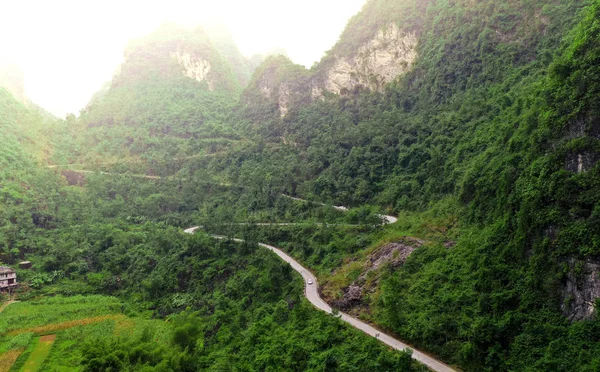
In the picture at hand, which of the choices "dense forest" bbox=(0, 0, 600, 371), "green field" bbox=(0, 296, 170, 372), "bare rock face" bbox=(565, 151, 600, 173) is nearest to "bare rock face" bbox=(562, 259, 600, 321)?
"dense forest" bbox=(0, 0, 600, 371)

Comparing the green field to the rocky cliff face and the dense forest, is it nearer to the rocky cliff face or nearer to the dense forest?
the dense forest

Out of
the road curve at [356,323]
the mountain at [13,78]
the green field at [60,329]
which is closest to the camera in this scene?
the road curve at [356,323]

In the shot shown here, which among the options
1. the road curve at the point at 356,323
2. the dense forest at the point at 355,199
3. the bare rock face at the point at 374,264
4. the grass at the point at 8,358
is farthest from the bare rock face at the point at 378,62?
the grass at the point at 8,358

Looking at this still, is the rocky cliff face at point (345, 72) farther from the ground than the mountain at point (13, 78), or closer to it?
closer to it

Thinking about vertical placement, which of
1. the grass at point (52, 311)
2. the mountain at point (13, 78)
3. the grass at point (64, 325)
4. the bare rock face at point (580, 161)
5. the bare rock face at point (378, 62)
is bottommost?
the grass at point (64, 325)

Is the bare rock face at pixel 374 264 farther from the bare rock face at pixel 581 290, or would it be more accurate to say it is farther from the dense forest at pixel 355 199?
the bare rock face at pixel 581 290

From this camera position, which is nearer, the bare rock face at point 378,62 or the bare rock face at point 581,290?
the bare rock face at point 581,290
